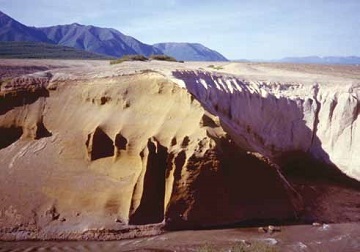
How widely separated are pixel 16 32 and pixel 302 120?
54.0 metres

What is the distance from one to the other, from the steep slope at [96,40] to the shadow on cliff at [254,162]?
55915mm

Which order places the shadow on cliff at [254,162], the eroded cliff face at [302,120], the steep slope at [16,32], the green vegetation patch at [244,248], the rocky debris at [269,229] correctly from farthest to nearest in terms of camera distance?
the steep slope at [16,32], the eroded cliff face at [302,120], the shadow on cliff at [254,162], the rocky debris at [269,229], the green vegetation patch at [244,248]

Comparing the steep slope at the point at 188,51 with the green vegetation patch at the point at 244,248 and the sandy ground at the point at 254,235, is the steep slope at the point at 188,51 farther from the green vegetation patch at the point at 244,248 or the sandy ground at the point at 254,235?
the green vegetation patch at the point at 244,248

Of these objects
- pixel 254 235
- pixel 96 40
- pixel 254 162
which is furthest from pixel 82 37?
pixel 254 235

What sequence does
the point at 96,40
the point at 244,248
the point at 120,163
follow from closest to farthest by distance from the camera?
the point at 244,248, the point at 120,163, the point at 96,40

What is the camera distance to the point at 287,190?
366 inches

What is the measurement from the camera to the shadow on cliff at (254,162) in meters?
8.78

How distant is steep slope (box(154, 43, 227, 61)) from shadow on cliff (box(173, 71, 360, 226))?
68940mm

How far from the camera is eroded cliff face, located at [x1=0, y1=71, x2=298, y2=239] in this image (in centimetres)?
845

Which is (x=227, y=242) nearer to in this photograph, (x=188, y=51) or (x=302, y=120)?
(x=302, y=120)

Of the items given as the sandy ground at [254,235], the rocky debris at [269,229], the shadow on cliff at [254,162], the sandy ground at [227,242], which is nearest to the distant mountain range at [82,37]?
the shadow on cliff at [254,162]

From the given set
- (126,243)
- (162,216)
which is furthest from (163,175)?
(126,243)

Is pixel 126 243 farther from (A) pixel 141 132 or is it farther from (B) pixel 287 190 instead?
(B) pixel 287 190

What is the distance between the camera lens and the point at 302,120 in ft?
40.0
